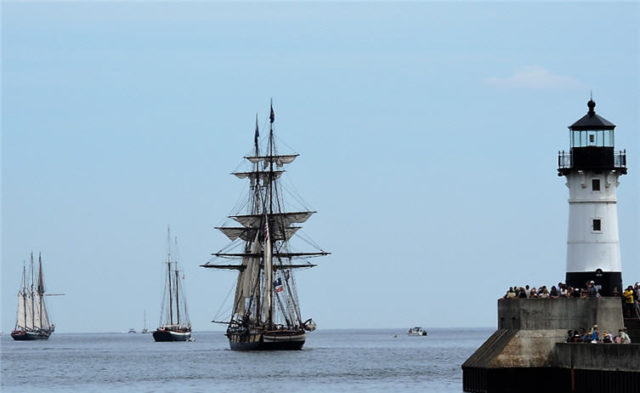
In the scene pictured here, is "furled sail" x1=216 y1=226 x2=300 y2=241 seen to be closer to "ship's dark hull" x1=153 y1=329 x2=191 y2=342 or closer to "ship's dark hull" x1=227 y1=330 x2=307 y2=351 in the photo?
"ship's dark hull" x1=227 y1=330 x2=307 y2=351

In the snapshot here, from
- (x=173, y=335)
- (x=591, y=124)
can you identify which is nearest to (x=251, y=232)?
(x=173, y=335)

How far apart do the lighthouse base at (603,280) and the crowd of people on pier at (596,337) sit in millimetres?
2875

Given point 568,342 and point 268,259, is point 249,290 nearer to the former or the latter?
point 268,259

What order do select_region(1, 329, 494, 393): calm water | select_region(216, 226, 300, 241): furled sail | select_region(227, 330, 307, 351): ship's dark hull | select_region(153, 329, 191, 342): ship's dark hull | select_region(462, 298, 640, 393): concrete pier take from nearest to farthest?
select_region(462, 298, 640, 393): concrete pier, select_region(1, 329, 494, 393): calm water, select_region(227, 330, 307, 351): ship's dark hull, select_region(216, 226, 300, 241): furled sail, select_region(153, 329, 191, 342): ship's dark hull

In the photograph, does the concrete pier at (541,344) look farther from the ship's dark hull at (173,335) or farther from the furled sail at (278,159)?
the ship's dark hull at (173,335)

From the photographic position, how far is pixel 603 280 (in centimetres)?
5141

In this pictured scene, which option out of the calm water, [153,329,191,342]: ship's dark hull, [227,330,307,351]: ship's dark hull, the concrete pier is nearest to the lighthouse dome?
the concrete pier

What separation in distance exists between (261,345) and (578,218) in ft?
224

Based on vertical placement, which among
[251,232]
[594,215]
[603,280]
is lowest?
[603,280]

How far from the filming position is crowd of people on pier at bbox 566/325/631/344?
46.5m

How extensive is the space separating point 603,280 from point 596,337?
5.05 meters

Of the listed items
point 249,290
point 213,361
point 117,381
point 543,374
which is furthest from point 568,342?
point 249,290

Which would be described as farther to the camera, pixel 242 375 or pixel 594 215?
pixel 242 375

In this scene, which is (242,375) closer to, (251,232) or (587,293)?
(587,293)
